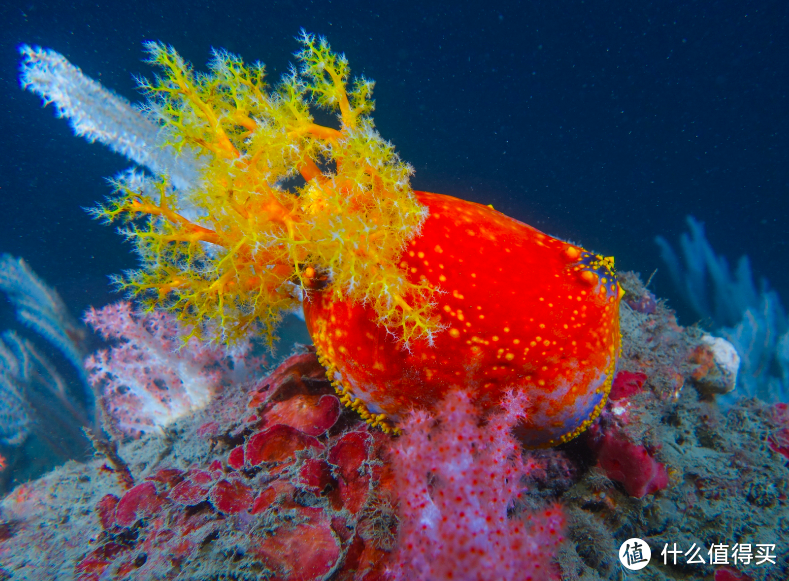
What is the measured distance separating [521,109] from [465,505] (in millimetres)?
8826

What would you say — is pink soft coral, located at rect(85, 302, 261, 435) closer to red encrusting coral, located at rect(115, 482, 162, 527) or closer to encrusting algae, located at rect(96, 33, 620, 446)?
red encrusting coral, located at rect(115, 482, 162, 527)

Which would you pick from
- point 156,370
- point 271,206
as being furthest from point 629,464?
point 156,370

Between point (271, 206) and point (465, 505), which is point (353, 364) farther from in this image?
point (271, 206)

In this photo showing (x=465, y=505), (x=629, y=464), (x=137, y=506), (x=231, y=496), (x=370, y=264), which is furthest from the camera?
(x=629, y=464)

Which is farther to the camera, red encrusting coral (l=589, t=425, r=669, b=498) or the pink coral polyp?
red encrusting coral (l=589, t=425, r=669, b=498)

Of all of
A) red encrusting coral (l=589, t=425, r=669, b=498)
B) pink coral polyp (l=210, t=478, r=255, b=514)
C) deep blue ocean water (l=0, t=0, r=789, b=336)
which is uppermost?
deep blue ocean water (l=0, t=0, r=789, b=336)

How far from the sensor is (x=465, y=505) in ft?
5.68

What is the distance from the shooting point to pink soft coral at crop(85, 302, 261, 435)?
5324 mm

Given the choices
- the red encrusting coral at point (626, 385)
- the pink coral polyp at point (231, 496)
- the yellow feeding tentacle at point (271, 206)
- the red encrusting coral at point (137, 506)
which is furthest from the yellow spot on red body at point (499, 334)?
the red encrusting coral at point (137, 506)

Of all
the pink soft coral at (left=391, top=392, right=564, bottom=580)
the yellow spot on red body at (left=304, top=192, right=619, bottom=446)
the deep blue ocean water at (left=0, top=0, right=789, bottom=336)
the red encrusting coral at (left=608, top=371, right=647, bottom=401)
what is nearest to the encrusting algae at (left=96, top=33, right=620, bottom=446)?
the yellow spot on red body at (left=304, top=192, right=619, bottom=446)

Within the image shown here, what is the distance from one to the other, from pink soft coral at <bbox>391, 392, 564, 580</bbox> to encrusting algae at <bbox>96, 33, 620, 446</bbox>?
26 centimetres

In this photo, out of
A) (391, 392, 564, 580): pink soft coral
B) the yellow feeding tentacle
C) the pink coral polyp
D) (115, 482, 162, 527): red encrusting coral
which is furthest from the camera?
(115, 482, 162, 527): red encrusting coral

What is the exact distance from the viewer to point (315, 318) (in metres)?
2.51

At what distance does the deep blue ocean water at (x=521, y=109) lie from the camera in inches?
236
